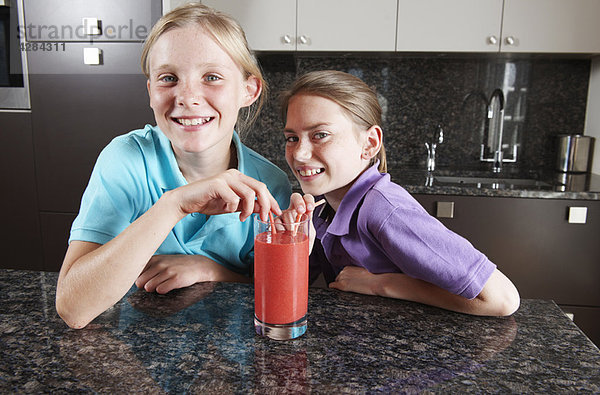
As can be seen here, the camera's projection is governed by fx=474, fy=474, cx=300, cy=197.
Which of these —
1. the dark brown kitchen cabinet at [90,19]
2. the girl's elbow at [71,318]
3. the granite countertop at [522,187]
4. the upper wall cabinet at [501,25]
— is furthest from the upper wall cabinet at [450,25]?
the girl's elbow at [71,318]

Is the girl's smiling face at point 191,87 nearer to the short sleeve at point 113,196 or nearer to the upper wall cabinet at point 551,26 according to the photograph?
the short sleeve at point 113,196

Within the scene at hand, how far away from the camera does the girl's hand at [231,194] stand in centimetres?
75

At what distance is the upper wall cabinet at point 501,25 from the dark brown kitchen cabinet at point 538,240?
775mm

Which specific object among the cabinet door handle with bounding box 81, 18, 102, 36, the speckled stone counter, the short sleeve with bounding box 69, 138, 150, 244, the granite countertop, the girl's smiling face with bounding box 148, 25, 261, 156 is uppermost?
the cabinet door handle with bounding box 81, 18, 102, 36

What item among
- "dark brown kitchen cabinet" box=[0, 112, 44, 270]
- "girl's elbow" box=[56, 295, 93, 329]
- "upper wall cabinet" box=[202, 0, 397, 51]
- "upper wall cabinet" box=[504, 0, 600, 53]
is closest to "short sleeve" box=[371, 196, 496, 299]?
"girl's elbow" box=[56, 295, 93, 329]

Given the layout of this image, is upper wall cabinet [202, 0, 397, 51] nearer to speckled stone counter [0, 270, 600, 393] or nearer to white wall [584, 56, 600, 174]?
white wall [584, 56, 600, 174]

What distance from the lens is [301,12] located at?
232 cm

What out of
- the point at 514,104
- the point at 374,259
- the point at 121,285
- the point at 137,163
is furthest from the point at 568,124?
the point at 121,285

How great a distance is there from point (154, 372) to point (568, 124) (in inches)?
109

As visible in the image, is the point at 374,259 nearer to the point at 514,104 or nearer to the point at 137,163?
the point at 137,163

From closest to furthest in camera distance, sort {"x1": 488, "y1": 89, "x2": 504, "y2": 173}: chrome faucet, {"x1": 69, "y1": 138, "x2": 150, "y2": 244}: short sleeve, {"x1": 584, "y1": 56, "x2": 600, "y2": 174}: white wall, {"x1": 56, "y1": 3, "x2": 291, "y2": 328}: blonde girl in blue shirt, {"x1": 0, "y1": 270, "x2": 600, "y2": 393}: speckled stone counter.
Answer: {"x1": 0, "y1": 270, "x2": 600, "y2": 393}: speckled stone counter, {"x1": 56, "y1": 3, "x2": 291, "y2": 328}: blonde girl in blue shirt, {"x1": 69, "y1": 138, "x2": 150, "y2": 244}: short sleeve, {"x1": 584, "y1": 56, "x2": 600, "y2": 174}: white wall, {"x1": 488, "y1": 89, "x2": 504, "y2": 173}: chrome faucet

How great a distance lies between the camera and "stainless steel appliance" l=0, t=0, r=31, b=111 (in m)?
2.39

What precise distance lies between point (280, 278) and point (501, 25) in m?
2.09

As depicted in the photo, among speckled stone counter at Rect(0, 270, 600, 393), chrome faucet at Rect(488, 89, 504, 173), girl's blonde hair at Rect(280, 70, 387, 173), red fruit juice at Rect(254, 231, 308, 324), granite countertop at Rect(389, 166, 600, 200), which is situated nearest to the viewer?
speckled stone counter at Rect(0, 270, 600, 393)
